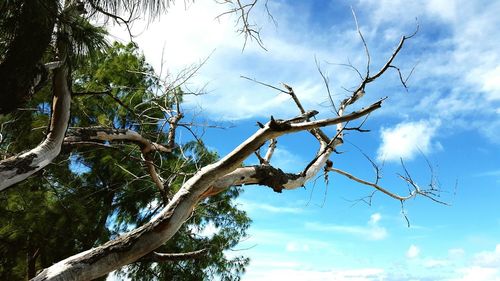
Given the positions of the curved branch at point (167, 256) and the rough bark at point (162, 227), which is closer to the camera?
the rough bark at point (162, 227)

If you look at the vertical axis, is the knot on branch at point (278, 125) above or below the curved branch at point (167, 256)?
above

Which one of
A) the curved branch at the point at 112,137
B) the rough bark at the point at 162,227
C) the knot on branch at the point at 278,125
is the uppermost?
the curved branch at the point at 112,137

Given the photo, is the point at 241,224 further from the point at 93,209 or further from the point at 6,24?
the point at 6,24

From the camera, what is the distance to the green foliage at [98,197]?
703 cm

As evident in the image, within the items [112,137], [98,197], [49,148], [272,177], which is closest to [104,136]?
[112,137]

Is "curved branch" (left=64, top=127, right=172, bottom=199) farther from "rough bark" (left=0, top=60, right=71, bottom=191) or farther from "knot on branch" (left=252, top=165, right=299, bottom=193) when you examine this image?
"knot on branch" (left=252, top=165, right=299, bottom=193)

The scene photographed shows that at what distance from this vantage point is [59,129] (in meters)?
3.74

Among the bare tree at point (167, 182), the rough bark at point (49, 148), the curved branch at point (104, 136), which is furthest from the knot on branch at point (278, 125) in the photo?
the curved branch at point (104, 136)

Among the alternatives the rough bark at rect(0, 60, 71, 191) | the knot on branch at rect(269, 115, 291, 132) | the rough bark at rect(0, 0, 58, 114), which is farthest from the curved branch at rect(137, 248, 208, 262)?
the rough bark at rect(0, 0, 58, 114)

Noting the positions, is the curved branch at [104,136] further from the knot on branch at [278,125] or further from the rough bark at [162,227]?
the knot on branch at [278,125]

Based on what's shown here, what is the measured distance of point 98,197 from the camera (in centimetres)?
865

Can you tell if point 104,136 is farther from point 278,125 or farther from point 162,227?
point 278,125

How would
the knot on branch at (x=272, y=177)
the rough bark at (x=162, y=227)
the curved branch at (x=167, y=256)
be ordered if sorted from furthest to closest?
the knot on branch at (x=272, y=177)
the curved branch at (x=167, y=256)
the rough bark at (x=162, y=227)

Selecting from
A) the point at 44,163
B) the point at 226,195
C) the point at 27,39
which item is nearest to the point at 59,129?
the point at 44,163
